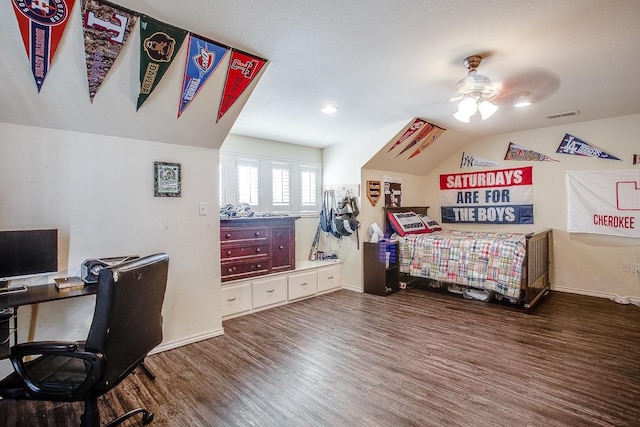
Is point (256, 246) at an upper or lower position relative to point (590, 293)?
upper

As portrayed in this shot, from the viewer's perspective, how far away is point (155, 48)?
6.75 ft

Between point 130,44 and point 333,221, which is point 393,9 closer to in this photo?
point 130,44

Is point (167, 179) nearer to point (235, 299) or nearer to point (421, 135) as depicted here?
point (235, 299)

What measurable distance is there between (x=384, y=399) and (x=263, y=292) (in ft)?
7.11

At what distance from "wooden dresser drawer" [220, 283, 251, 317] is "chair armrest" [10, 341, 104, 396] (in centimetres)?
210

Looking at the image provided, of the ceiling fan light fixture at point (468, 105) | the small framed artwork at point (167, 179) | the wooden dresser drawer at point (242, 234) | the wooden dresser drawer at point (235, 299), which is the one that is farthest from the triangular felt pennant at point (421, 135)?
the small framed artwork at point (167, 179)

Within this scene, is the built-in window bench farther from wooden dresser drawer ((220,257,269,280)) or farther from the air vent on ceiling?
the air vent on ceiling

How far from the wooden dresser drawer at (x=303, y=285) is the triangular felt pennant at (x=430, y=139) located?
7.97ft

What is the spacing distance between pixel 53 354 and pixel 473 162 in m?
5.64

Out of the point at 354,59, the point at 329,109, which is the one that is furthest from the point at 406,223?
the point at 354,59

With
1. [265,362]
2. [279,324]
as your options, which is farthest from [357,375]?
[279,324]

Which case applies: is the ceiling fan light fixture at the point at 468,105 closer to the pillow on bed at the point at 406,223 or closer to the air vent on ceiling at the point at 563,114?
the air vent on ceiling at the point at 563,114

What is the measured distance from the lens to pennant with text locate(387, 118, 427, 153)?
162 inches

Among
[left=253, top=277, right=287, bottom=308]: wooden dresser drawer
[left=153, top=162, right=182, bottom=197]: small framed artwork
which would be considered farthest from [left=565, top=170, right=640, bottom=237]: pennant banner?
[left=153, top=162, right=182, bottom=197]: small framed artwork
